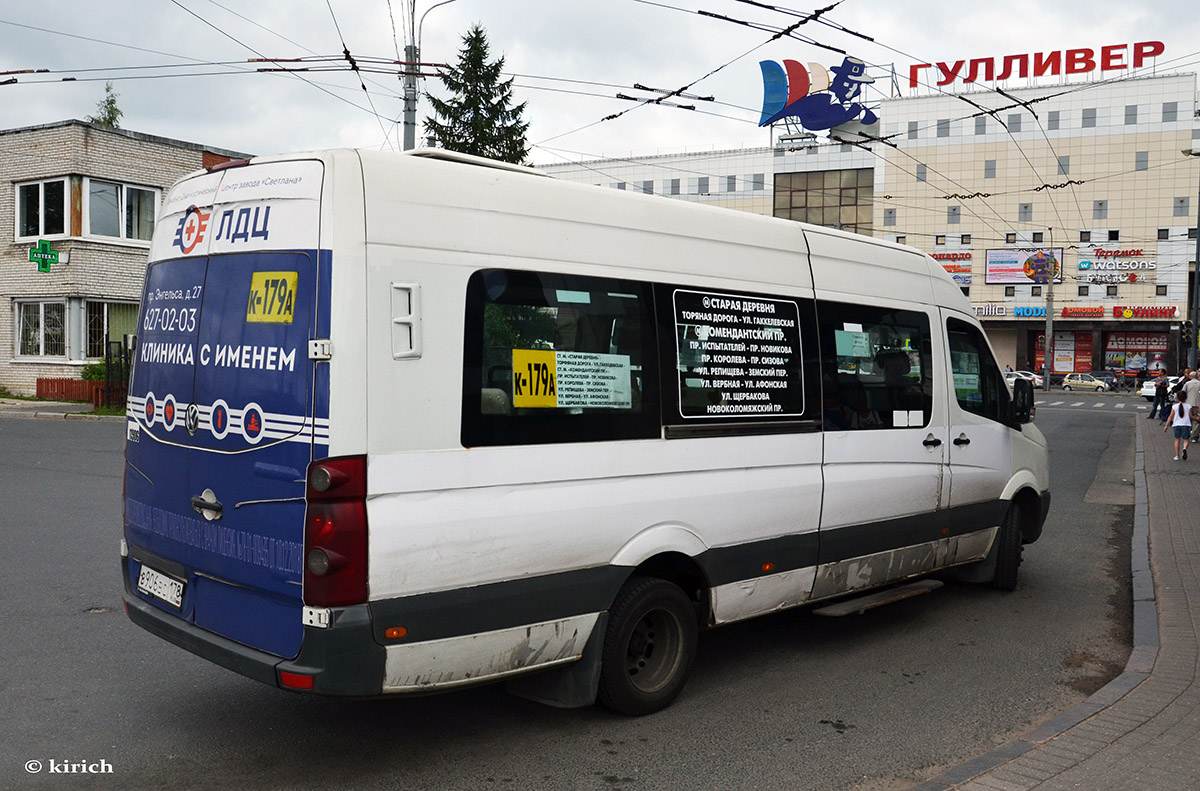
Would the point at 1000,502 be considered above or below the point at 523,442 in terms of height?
below

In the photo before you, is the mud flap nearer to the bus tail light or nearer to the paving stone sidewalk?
the bus tail light

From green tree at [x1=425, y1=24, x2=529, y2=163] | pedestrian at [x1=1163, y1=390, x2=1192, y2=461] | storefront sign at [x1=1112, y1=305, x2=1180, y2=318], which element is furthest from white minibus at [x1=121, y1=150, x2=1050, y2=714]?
storefront sign at [x1=1112, y1=305, x2=1180, y2=318]

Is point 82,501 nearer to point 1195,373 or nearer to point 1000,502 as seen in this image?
point 1000,502

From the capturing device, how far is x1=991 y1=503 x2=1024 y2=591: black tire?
25.3 ft

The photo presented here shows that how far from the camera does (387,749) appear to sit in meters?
4.48

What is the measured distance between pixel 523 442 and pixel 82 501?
838 cm

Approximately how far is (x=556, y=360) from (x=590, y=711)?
5.83 feet

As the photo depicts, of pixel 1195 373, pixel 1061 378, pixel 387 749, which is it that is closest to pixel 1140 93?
pixel 1061 378

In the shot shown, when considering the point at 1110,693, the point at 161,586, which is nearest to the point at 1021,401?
the point at 1110,693

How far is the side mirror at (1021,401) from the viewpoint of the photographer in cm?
766

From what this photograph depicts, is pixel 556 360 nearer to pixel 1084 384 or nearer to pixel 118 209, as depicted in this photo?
pixel 118 209

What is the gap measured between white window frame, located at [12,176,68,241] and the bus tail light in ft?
87.6

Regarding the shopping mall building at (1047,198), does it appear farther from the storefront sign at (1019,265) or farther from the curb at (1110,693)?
the curb at (1110,693)

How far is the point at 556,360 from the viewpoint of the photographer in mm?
4488
